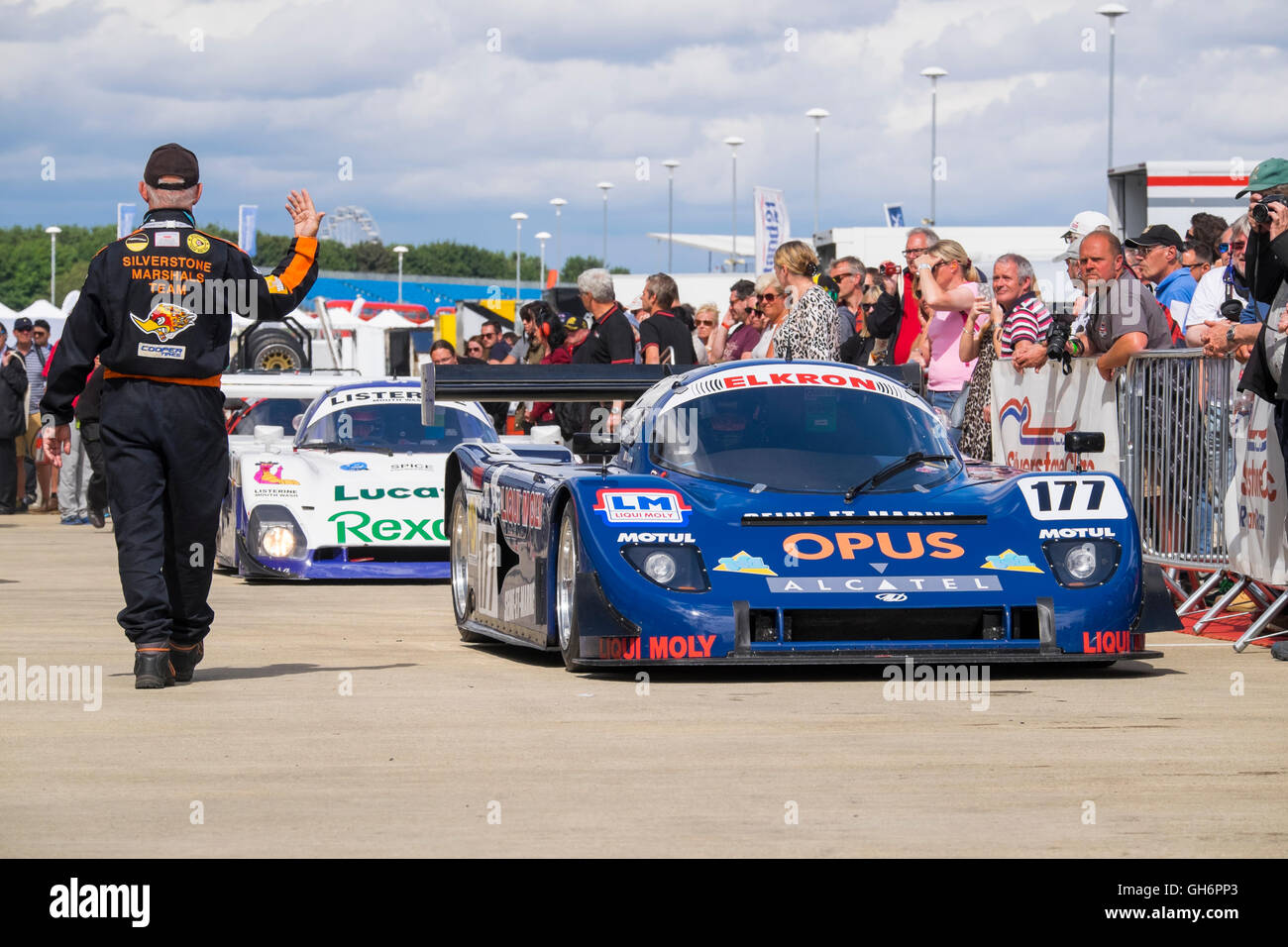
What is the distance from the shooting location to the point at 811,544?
8.26 meters

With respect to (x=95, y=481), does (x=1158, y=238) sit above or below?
above

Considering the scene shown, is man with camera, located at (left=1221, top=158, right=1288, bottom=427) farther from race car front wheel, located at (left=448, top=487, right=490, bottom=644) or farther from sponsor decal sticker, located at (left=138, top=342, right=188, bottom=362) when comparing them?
sponsor decal sticker, located at (left=138, top=342, right=188, bottom=362)

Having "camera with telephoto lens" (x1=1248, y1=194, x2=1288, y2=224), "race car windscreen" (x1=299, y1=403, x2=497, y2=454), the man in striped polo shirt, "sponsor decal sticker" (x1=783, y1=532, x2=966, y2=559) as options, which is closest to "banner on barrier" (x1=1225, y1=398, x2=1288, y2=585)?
"camera with telephoto lens" (x1=1248, y1=194, x2=1288, y2=224)

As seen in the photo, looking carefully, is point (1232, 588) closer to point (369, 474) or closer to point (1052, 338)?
point (1052, 338)

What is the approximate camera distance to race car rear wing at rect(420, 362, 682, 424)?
34.3 ft

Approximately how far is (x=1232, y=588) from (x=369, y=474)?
5986 mm

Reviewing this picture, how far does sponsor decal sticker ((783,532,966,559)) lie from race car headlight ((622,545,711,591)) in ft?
1.22

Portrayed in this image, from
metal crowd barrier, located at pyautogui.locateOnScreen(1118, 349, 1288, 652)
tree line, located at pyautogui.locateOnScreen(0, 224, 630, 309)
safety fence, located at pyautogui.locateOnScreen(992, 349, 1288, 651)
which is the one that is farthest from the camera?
tree line, located at pyautogui.locateOnScreen(0, 224, 630, 309)

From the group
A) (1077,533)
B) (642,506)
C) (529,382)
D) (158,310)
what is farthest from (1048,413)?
(158,310)

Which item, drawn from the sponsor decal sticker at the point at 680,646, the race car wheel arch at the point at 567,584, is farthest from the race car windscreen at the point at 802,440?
the sponsor decal sticker at the point at 680,646

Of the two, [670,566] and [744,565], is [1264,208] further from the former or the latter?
[670,566]

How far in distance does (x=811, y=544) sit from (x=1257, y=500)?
9.21 ft

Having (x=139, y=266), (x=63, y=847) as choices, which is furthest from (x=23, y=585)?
(x=63, y=847)

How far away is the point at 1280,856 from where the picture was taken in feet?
15.4
